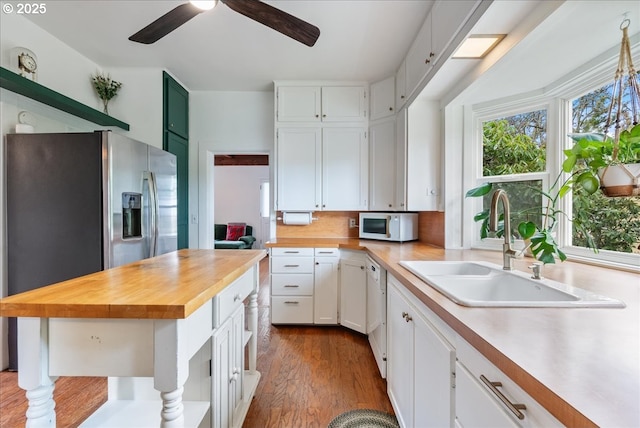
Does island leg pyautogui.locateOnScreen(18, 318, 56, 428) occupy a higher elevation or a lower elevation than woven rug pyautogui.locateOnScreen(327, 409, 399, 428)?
higher

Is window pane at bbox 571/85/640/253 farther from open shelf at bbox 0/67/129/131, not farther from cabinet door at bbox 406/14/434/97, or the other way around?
open shelf at bbox 0/67/129/131

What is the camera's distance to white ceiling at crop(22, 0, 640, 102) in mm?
1306

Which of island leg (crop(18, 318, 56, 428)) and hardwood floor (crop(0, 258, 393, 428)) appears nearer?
island leg (crop(18, 318, 56, 428))

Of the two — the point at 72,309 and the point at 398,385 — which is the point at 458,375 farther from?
the point at 72,309

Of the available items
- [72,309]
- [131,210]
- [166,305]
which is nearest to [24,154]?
[131,210]

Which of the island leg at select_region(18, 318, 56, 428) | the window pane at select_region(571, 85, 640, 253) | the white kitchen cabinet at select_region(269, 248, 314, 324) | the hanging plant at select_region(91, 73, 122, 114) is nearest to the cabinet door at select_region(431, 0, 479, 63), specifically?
the window pane at select_region(571, 85, 640, 253)

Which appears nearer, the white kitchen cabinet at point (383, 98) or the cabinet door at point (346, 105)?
the white kitchen cabinet at point (383, 98)

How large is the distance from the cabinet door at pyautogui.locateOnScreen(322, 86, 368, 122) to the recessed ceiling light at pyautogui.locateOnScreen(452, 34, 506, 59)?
56.5 inches

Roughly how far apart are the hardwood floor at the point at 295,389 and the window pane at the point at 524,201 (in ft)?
4.86

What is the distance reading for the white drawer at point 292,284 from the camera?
Answer: 2824mm

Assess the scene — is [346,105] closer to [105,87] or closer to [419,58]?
[419,58]

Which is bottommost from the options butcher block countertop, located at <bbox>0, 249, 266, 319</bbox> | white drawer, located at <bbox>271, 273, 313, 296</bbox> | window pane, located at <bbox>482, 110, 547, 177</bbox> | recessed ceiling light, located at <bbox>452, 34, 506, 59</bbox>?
white drawer, located at <bbox>271, 273, 313, 296</bbox>

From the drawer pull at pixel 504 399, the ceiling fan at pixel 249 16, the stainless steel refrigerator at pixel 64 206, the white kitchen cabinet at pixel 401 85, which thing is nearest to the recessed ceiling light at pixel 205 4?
the ceiling fan at pixel 249 16

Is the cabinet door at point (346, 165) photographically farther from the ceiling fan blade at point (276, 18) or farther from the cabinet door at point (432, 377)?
the cabinet door at point (432, 377)
